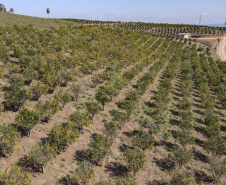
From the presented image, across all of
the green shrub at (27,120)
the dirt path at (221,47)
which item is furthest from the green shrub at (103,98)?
the dirt path at (221,47)

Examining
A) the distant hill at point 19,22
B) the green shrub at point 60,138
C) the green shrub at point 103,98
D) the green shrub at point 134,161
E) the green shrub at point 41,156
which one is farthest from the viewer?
the distant hill at point 19,22

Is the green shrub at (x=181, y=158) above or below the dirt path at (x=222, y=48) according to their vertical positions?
below

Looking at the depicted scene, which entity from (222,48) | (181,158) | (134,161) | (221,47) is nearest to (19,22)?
(134,161)

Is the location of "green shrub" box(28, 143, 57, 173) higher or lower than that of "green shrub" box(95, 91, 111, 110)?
lower

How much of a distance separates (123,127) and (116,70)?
17859mm

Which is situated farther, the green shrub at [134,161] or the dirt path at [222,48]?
the dirt path at [222,48]

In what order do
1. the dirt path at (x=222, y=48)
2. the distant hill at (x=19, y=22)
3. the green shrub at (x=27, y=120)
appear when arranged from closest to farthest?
the green shrub at (x=27, y=120), the distant hill at (x=19, y=22), the dirt path at (x=222, y=48)

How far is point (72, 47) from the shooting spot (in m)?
45.2

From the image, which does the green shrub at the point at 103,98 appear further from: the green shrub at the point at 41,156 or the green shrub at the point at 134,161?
the green shrub at the point at 41,156

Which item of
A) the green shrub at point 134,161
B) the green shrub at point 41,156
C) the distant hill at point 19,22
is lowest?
the green shrub at point 134,161

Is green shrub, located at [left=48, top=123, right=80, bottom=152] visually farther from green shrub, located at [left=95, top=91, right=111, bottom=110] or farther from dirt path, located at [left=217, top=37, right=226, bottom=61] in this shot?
dirt path, located at [left=217, top=37, right=226, bottom=61]

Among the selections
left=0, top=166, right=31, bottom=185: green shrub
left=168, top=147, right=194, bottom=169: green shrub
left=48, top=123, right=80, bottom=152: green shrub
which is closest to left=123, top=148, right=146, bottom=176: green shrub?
left=168, top=147, right=194, bottom=169: green shrub

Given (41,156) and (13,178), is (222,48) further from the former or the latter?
(13,178)

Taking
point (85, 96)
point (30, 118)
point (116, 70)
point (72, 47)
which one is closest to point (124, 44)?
point (72, 47)
